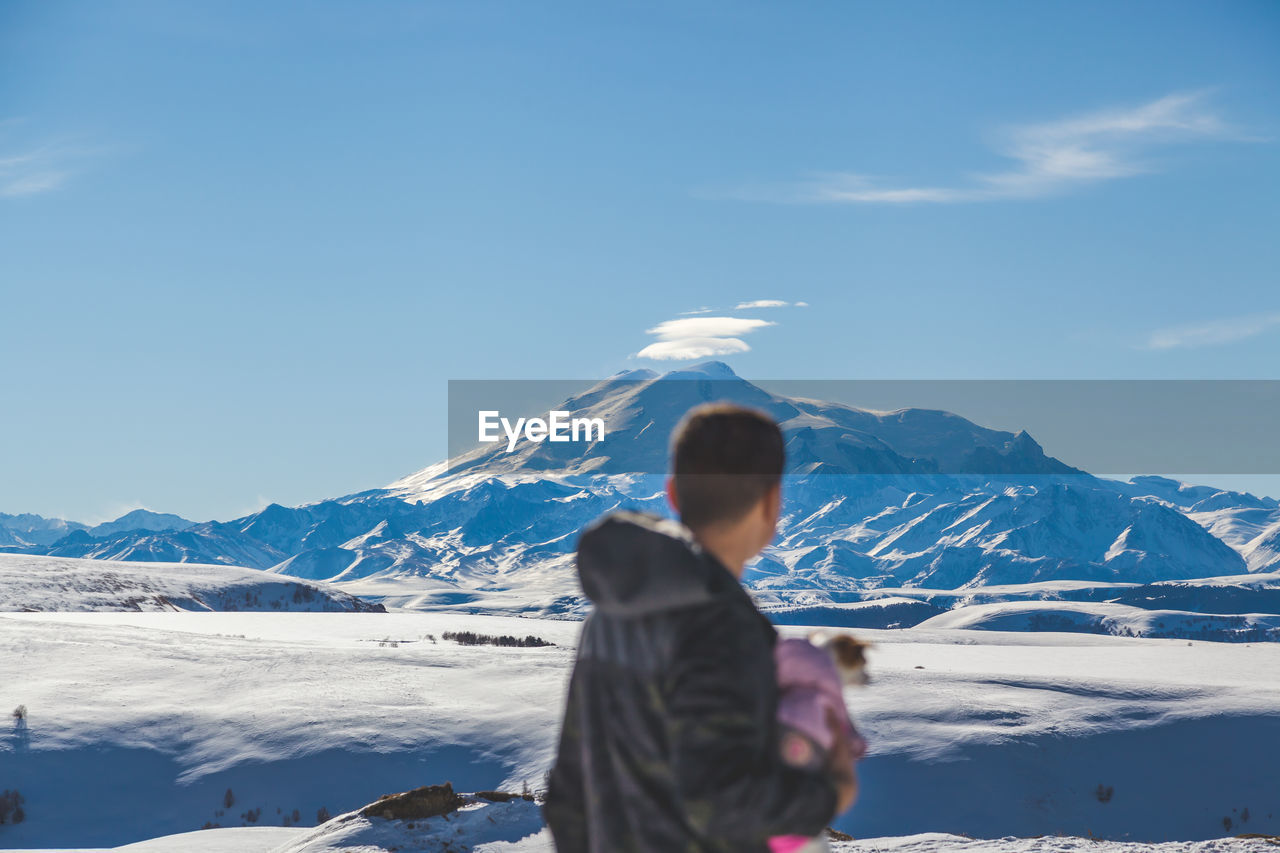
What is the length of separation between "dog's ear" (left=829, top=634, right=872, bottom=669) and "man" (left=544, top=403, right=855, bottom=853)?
153 millimetres

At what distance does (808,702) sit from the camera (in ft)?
7.02

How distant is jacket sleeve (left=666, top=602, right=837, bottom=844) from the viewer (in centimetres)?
203

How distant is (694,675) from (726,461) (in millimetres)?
468

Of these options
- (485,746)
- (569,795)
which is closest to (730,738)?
(569,795)

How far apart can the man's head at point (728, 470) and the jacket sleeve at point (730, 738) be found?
0.22 m

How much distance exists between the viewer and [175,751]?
15.3 m

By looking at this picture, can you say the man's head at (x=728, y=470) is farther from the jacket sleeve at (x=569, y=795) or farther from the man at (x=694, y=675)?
the jacket sleeve at (x=569, y=795)

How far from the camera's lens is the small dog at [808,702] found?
2127 mm

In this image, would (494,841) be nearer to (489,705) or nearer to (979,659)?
(489,705)

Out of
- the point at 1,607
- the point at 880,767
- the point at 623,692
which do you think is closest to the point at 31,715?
the point at 880,767

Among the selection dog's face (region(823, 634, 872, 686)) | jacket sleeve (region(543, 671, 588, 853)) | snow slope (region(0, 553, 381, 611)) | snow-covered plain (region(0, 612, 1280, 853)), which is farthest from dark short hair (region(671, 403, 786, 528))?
snow slope (region(0, 553, 381, 611))

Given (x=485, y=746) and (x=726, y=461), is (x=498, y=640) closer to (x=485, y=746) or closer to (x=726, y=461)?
(x=485, y=746)

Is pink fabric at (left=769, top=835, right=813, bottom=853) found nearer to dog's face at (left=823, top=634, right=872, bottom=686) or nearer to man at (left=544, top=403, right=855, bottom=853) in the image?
man at (left=544, top=403, right=855, bottom=853)

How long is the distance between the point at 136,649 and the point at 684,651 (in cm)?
2381
